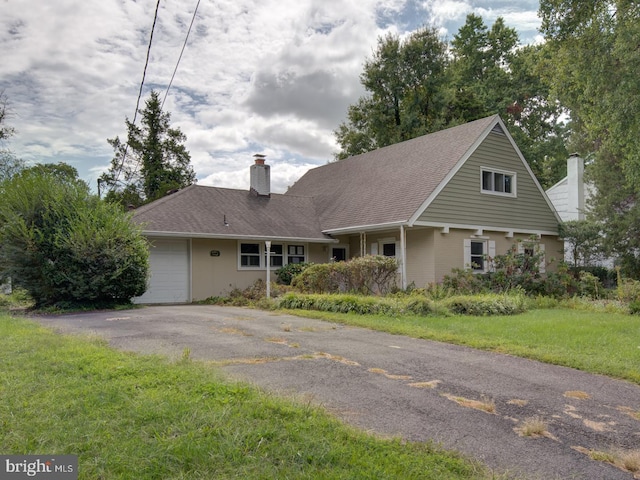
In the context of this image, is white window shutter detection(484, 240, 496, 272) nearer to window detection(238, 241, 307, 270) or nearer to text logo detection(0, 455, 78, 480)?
window detection(238, 241, 307, 270)

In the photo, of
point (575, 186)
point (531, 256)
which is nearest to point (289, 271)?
point (531, 256)

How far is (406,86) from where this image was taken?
30.0m

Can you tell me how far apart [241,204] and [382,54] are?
17171 mm

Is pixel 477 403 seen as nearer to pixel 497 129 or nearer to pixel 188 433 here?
pixel 188 433

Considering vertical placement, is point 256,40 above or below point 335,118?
below

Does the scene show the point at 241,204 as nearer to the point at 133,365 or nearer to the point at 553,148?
the point at 133,365

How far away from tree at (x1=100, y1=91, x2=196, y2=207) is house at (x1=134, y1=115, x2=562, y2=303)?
60.8ft

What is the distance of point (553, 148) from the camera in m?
32.2

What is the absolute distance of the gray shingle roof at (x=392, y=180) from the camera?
16.0 metres

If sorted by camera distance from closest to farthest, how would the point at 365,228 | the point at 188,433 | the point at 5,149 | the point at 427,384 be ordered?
the point at 188,433 < the point at 427,384 < the point at 365,228 < the point at 5,149

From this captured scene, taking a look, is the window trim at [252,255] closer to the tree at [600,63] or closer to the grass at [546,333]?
the grass at [546,333]

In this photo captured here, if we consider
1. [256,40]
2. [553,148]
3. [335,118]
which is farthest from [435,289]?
[553,148]

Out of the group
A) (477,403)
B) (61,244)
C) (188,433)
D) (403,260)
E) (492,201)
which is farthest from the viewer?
(492,201)

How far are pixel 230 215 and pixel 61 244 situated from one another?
646 cm
